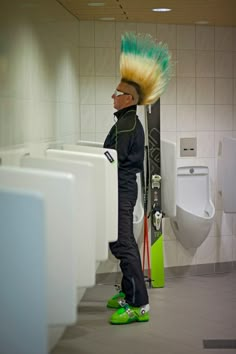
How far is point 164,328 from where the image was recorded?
480 cm

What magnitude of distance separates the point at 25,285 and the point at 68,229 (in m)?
0.34

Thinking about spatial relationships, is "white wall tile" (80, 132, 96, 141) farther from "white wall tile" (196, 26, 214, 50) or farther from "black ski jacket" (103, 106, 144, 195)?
"black ski jacket" (103, 106, 144, 195)

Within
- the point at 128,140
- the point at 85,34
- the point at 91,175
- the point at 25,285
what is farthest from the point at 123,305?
the point at 25,285

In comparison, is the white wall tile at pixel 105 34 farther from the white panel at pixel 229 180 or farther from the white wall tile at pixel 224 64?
the white panel at pixel 229 180

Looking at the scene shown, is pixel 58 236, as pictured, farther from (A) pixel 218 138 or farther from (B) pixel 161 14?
(A) pixel 218 138

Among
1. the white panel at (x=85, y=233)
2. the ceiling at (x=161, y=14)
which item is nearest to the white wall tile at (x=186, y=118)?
the ceiling at (x=161, y=14)

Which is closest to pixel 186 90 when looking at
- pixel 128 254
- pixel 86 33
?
pixel 86 33

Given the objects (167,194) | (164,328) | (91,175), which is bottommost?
(164,328)

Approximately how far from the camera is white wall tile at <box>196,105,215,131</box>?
6.52 metres

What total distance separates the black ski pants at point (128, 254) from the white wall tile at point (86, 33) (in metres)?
1.77

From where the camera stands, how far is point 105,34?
620 cm

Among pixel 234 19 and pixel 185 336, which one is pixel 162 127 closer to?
pixel 234 19

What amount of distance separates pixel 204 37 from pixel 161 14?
85 cm

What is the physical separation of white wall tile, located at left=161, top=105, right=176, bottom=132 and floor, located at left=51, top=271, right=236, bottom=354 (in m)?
1.39
